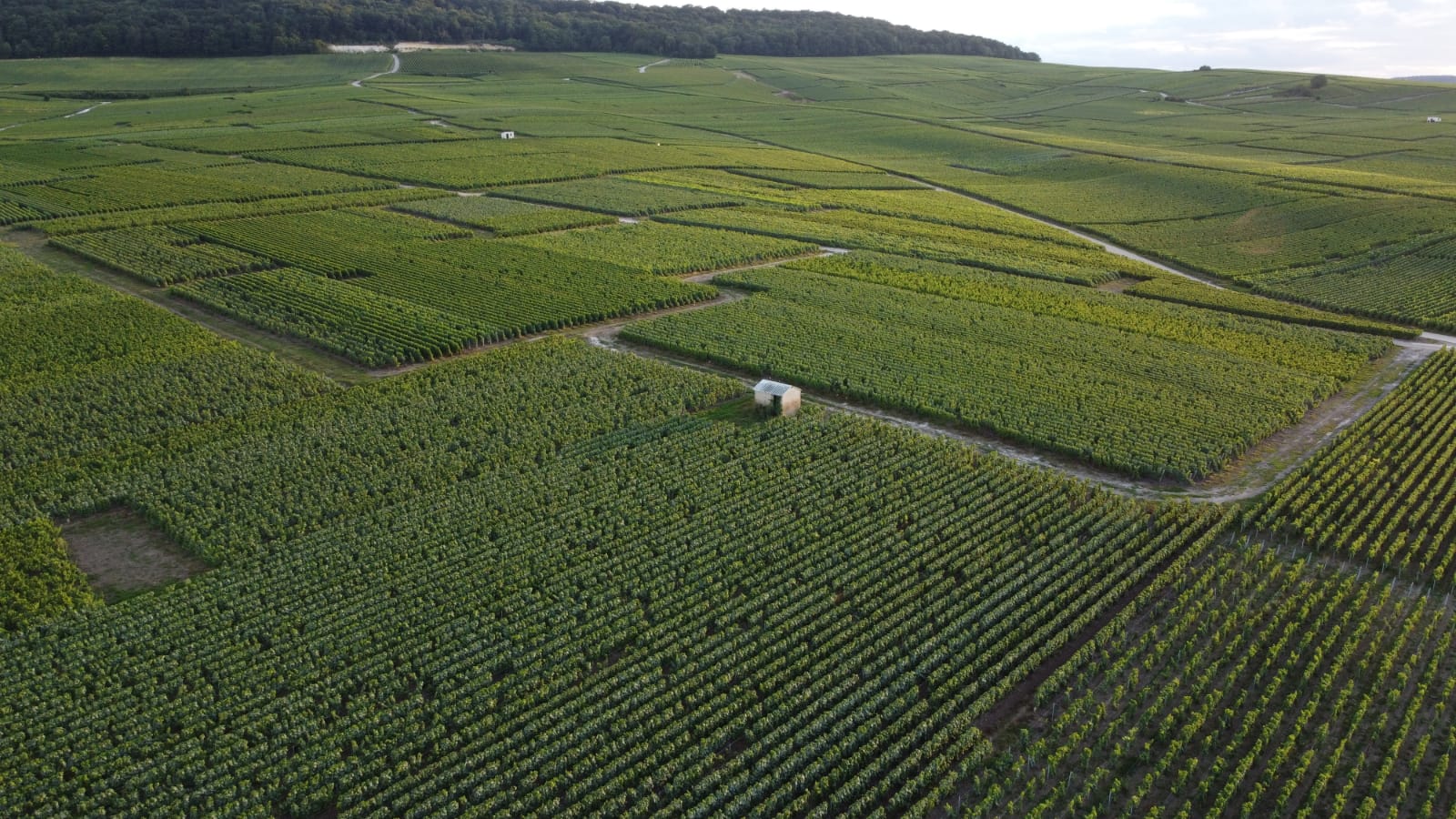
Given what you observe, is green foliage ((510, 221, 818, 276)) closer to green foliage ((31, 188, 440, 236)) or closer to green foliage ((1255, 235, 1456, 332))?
green foliage ((31, 188, 440, 236))

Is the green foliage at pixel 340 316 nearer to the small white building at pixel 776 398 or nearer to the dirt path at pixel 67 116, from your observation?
the small white building at pixel 776 398

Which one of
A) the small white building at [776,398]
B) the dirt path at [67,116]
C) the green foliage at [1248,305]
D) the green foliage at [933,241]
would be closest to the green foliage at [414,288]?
the green foliage at [933,241]

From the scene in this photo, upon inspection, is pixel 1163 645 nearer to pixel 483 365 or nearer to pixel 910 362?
pixel 910 362

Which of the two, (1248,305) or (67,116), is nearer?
(1248,305)

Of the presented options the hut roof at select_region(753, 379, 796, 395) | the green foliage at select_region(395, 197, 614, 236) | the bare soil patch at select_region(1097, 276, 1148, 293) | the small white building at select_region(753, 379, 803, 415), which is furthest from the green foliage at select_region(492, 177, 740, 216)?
the small white building at select_region(753, 379, 803, 415)

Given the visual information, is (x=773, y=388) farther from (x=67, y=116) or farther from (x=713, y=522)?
(x=67, y=116)

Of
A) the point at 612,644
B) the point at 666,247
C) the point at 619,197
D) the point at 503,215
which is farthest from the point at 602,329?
the point at 619,197

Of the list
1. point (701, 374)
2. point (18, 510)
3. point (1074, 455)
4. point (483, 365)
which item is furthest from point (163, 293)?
point (1074, 455)
